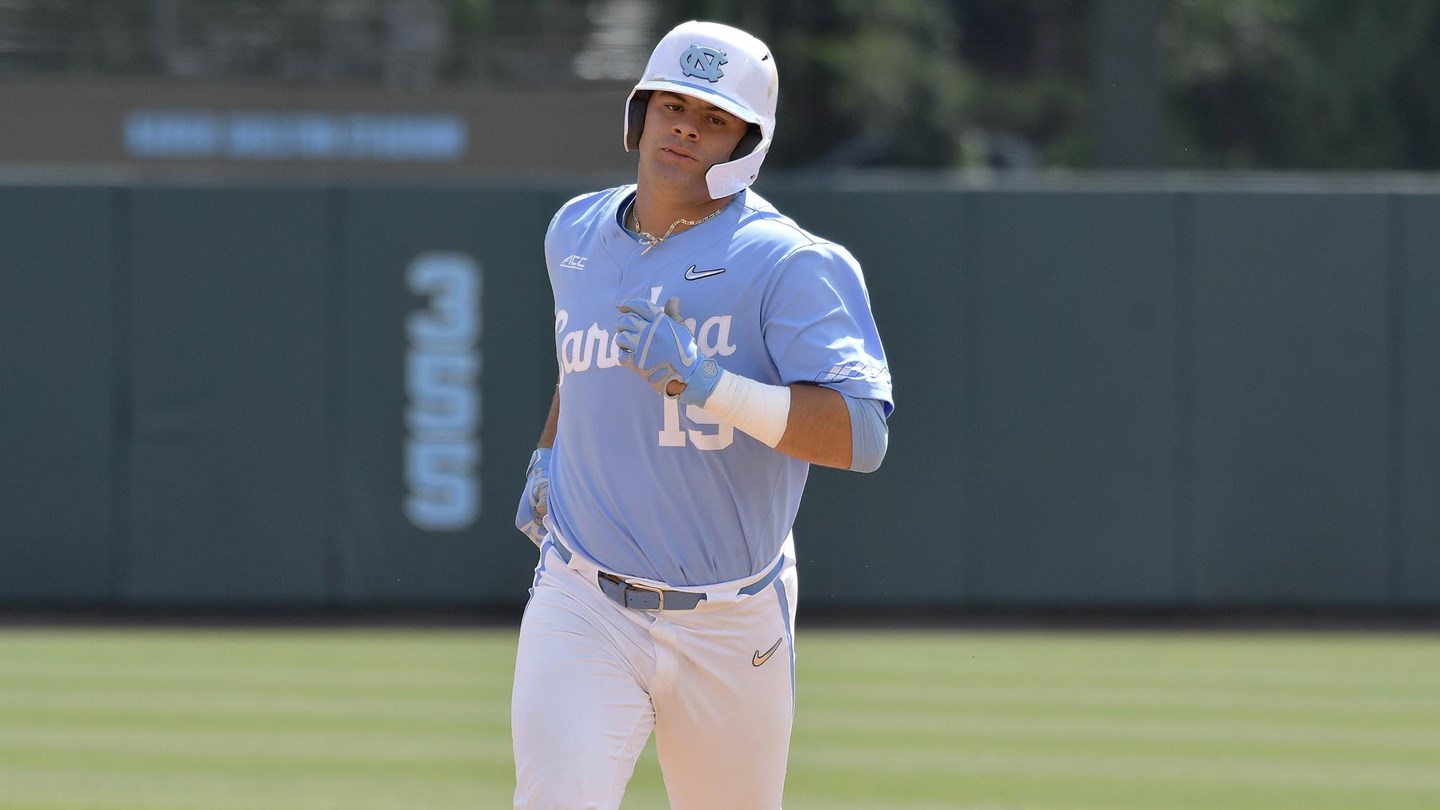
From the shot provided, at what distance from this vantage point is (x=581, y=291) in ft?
14.5

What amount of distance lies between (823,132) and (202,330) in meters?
16.1

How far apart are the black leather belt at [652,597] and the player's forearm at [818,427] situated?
1.26 feet

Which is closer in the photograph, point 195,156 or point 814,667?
point 814,667

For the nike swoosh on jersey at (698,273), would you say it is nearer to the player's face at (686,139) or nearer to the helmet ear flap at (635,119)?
the player's face at (686,139)

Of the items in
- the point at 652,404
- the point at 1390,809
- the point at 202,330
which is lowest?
the point at 1390,809

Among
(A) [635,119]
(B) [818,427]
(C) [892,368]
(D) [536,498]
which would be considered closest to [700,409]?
(B) [818,427]

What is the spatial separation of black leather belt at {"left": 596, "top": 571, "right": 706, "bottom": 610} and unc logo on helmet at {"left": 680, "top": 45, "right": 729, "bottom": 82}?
108cm

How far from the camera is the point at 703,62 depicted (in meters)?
4.29

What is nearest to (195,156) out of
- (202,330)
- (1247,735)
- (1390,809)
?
(202,330)

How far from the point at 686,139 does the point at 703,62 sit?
17 cm

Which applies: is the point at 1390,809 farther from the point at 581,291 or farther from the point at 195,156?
the point at 195,156

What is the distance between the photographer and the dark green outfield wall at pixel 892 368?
40.6 ft

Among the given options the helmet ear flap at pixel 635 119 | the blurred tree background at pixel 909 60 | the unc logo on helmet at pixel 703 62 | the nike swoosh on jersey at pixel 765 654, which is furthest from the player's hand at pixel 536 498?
the blurred tree background at pixel 909 60

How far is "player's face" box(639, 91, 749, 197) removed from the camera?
14.2 ft
